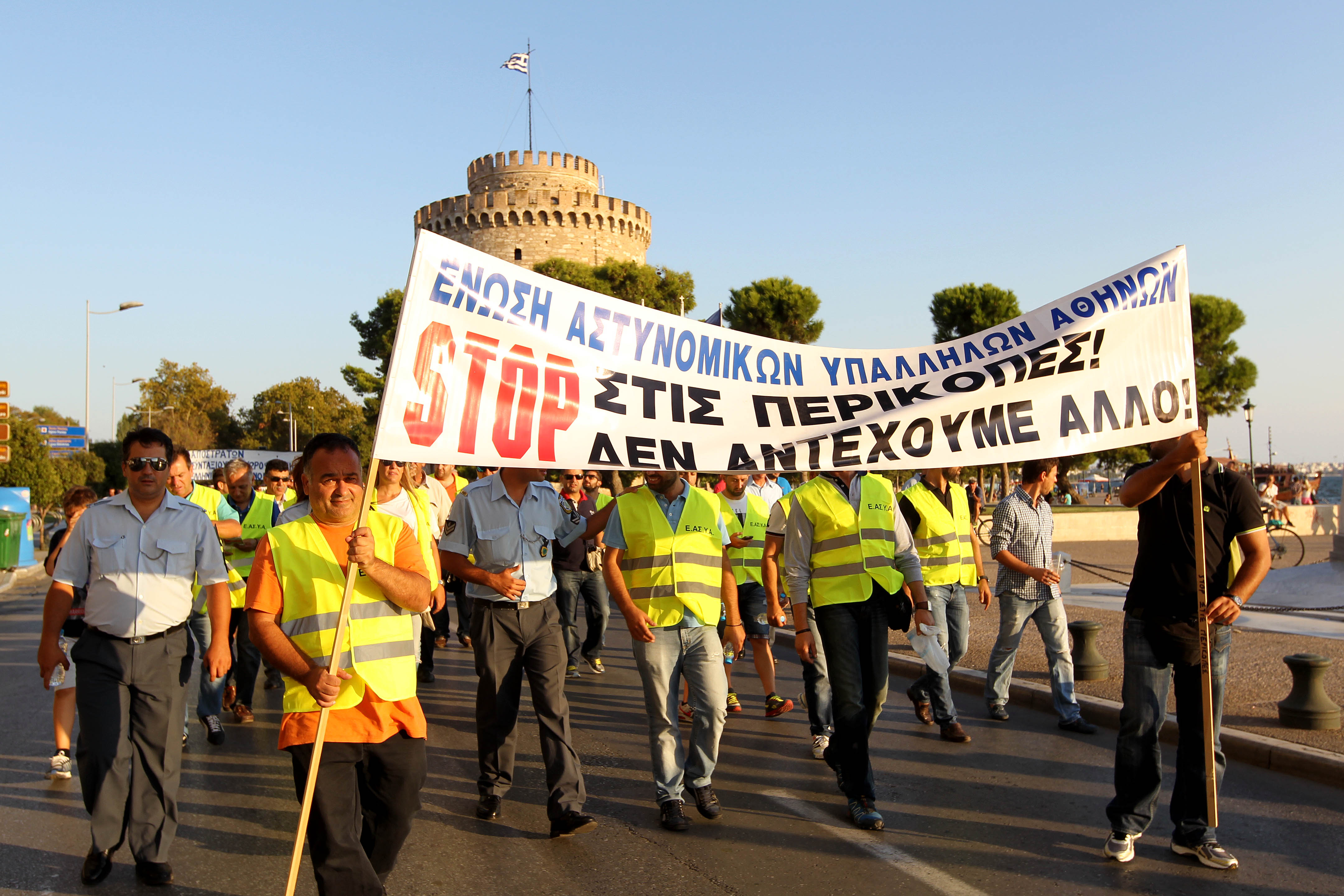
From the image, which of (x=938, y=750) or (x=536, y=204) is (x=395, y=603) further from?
(x=536, y=204)

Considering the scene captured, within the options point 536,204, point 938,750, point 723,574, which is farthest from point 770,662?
point 536,204

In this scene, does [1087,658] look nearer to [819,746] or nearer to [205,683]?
[819,746]

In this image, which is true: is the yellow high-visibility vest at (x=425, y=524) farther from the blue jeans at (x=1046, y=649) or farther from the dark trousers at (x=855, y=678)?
the blue jeans at (x=1046, y=649)

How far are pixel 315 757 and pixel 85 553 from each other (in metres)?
1.96

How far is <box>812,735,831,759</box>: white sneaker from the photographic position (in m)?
6.19

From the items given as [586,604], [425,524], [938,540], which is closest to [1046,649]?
[938,540]

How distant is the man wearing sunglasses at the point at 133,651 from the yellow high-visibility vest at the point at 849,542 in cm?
277

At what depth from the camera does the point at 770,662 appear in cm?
752

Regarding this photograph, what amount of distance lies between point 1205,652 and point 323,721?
11.5 feet

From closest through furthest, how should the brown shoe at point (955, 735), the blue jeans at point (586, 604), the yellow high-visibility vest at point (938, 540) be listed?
the brown shoe at point (955, 735) < the yellow high-visibility vest at point (938, 540) < the blue jeans at point (586, 604)

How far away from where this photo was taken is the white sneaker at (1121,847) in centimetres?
427

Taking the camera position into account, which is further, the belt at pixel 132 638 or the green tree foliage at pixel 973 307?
the green tree foliage at pixel 973 307

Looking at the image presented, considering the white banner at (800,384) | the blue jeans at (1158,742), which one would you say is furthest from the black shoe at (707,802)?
the blue jeans at (1158,742)

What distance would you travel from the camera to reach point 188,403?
75.3 meters
